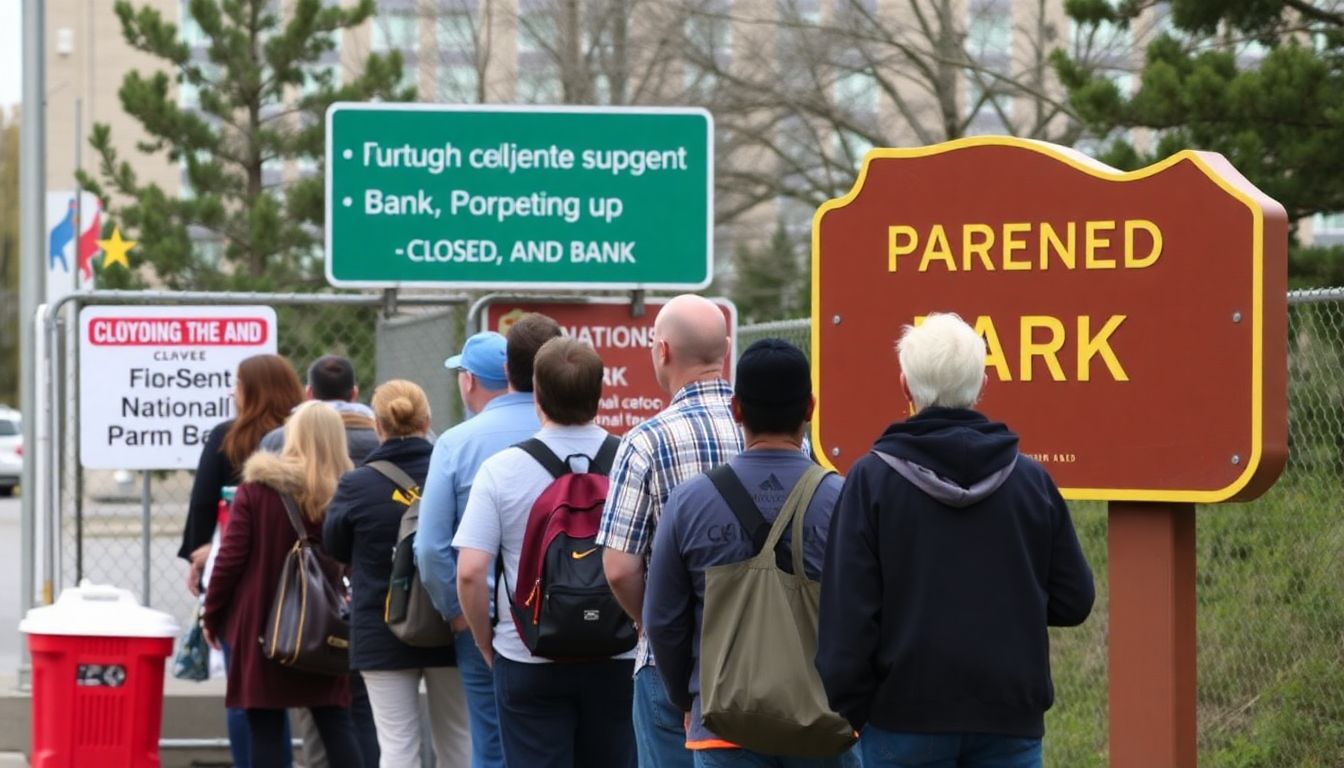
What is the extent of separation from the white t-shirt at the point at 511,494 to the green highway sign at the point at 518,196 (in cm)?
207

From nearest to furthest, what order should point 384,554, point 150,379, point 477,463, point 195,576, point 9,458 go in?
point 477,463, point 384,554, point 195,576, point 150,379, point 9,458

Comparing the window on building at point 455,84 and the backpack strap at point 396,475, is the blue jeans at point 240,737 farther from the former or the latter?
the window on building at point 455,84

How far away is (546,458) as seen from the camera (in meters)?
5.61

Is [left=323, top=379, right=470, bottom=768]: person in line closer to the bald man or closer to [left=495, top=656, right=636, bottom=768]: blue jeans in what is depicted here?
[left=495, top=656, right=636, bottom=768]: blue jeans

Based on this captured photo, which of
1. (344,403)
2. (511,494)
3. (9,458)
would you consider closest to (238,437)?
(344,403)

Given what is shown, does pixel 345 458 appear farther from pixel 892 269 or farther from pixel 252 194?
pixel 252 194

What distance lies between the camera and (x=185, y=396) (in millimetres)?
8453

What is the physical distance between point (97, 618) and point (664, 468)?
3.32 m

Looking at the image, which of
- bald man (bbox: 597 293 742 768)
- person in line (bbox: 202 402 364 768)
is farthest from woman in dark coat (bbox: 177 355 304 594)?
bald man (bbox: 597 293 742 768)

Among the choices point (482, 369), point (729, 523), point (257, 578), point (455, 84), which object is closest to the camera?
point (729, 523)

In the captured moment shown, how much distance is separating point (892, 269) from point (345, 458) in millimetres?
2592

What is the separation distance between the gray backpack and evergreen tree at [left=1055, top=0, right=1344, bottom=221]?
235 inches

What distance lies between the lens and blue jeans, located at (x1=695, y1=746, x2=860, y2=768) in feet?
14.4

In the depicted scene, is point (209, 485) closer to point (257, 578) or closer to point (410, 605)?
point (257, 578)
